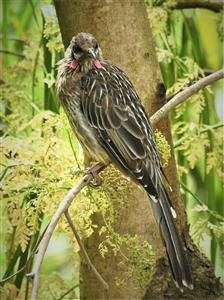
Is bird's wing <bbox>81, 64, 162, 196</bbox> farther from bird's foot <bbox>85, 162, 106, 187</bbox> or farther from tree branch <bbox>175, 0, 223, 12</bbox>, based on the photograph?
tree branch <bbox>175, 0, 223, 12</bbox>

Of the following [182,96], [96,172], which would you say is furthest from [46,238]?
[182,96]

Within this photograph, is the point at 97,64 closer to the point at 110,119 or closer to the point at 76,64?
the point at 76,64

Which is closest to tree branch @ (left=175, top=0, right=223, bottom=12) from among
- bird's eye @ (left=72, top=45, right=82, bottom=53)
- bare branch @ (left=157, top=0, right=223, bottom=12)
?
bare branch @ (left=157, top=0, right=223, bottom=12)

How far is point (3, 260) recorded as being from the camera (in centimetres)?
413

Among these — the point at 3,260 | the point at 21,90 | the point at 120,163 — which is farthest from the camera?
the point at 21,90

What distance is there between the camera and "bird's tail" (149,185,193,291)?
3.12m

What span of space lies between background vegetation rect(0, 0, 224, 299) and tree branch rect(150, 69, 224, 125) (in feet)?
1.13

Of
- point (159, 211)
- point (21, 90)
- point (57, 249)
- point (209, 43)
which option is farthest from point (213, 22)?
point (159, 211)

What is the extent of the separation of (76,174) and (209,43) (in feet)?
5.69

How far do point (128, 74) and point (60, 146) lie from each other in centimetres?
41

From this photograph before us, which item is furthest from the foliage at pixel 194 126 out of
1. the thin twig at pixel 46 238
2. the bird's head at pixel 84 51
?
the thin twig at pixel 46 238

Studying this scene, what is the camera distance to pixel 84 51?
12.2ft

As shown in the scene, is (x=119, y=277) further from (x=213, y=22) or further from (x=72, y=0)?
(x=213, y=22)

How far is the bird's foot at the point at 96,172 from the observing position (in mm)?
3365
